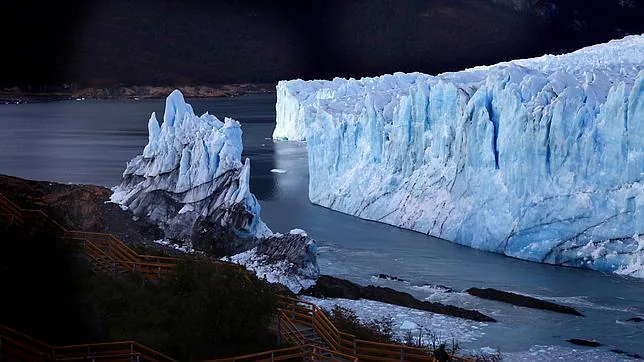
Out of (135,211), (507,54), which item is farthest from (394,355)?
(507,54)

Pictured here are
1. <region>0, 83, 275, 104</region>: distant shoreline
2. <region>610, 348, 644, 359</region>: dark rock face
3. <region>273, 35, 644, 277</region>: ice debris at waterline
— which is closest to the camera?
<region>610, 348, 644, 359</region>: dark rock face

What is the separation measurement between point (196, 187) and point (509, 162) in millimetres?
7148

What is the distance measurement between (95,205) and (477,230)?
28.9ft

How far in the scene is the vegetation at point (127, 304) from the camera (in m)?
8.64

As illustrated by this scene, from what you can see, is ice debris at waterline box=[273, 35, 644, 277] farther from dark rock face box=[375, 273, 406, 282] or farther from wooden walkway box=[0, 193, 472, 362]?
wooden walkway box=[0, 193, 472, 362]

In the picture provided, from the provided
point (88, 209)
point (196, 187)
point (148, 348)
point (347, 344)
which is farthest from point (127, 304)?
point (196, 187)

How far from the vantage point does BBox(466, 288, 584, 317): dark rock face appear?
682 inches

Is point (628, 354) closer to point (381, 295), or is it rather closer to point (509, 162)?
point (381, 295)

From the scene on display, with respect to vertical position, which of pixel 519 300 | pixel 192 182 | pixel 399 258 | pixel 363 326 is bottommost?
pixel 363 326

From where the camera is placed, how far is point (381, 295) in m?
17.1

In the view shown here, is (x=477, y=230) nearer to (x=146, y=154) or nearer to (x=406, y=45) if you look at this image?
(x=146, y=154)

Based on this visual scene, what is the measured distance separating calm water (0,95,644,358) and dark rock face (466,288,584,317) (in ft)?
0.91

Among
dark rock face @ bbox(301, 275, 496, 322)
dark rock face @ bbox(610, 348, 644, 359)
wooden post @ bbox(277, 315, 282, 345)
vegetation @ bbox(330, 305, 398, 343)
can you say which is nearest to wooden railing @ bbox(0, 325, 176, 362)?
wooden post @ bbox(277, 315, 282, 345)

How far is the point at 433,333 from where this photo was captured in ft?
47.3
